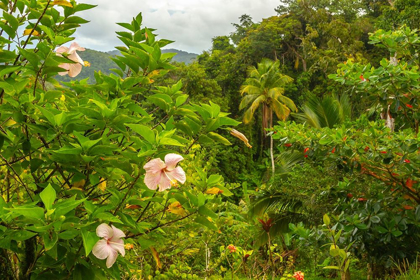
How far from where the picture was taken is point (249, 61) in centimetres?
1895

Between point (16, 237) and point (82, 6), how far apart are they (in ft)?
2.71

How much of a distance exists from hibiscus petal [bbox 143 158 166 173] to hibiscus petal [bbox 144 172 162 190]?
1 centimetres

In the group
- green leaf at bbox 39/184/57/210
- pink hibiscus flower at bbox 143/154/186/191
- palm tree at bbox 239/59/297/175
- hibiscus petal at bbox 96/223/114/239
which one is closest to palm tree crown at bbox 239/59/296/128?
palm tree at bbox 239/59/297/175

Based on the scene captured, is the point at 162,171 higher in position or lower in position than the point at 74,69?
lower

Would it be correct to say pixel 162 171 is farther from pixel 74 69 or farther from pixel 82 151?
pixel 74 69

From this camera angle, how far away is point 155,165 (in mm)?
991

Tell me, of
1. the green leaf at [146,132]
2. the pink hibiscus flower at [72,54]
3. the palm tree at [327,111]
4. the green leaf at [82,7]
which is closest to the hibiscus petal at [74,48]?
the pink hibiscus flower at [72,54]

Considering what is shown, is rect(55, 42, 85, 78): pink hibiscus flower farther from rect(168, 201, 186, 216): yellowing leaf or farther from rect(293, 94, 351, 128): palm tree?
rect(293, 94, 351, 128): palm tree

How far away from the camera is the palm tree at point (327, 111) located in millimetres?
8641

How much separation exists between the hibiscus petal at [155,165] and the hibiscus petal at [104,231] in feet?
0.57

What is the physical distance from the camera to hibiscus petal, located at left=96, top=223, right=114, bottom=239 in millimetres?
927

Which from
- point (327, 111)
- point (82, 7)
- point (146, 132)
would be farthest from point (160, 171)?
point (327, 111)

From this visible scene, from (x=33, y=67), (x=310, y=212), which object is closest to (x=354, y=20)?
(x=310, y=212)

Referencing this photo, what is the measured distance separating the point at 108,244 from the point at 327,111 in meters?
8.32
